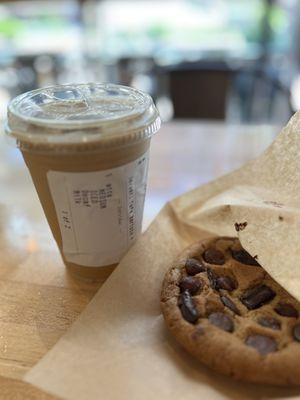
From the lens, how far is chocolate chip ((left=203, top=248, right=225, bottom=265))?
Answer: 2.03ft

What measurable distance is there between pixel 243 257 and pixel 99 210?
23cm

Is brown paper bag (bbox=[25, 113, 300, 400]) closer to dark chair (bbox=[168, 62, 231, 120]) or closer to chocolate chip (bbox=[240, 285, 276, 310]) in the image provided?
chocolate chip (bbox=[240, 285, 276, 310])

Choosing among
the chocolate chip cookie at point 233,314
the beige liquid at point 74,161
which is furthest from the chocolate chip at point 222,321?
the beige liquid at point 74,161

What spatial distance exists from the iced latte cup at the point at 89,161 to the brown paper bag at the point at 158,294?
0.20 feet

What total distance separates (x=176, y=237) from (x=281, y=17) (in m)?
2.85

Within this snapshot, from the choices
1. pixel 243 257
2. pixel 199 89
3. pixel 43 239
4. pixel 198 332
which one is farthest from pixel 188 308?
pixel 199 89

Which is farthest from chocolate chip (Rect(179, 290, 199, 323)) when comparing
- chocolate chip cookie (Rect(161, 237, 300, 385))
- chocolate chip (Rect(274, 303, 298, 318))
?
chocolate chip (Rect(274, 303, 298, 318))

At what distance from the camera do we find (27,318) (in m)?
0.58

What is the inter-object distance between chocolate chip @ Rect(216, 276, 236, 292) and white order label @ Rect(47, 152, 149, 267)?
6.2 inches

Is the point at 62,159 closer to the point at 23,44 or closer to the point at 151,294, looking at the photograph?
the point at 151,294

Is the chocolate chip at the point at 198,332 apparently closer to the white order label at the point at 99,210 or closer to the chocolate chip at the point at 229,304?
the chocolate chip at the point at 229,304

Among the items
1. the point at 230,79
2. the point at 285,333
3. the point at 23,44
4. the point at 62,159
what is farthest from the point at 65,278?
the point at 23,44

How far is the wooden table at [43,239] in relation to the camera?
54 cm

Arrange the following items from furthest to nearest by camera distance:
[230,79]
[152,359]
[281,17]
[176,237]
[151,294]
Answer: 1. [281,17]
2. [230,79]
3. [176,237]
4. [151,294]
5. [152,359]
